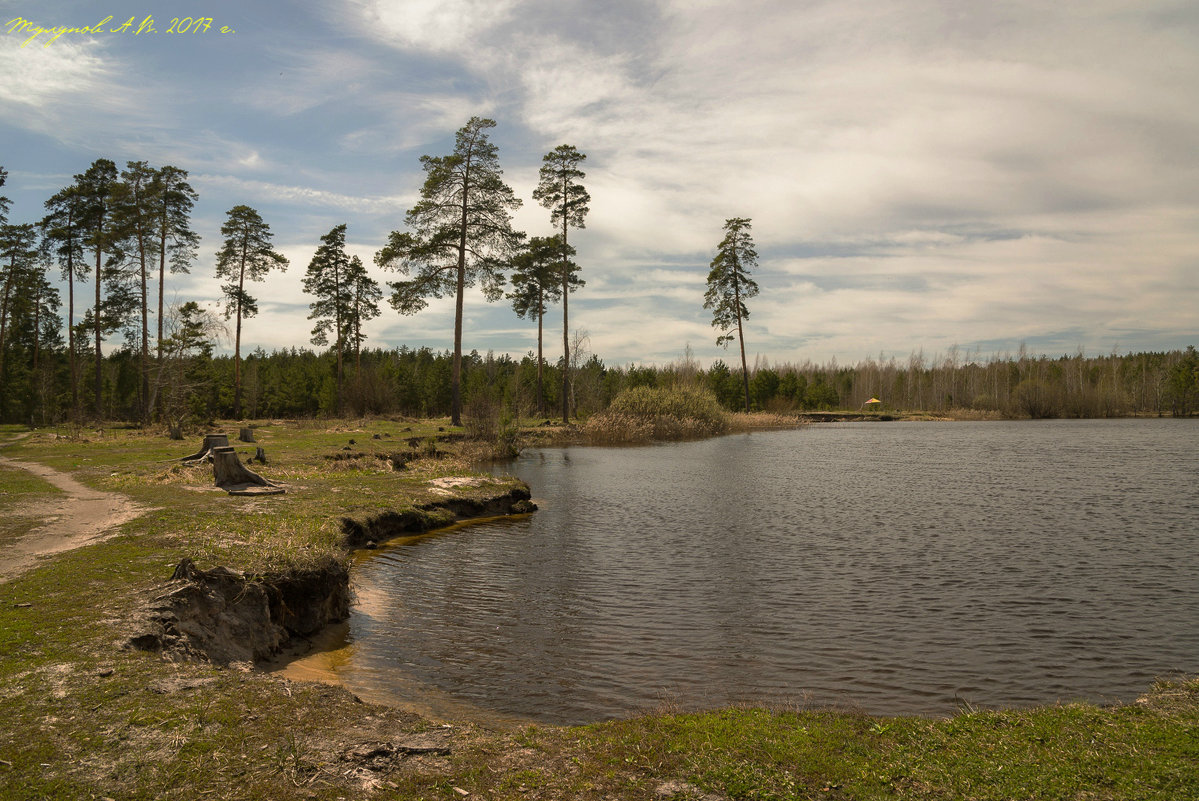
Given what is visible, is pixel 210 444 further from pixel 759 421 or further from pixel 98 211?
pixel 759 421

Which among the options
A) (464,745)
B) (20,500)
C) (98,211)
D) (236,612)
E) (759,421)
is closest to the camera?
(464,745)

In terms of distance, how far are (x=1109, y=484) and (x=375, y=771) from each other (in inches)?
1036

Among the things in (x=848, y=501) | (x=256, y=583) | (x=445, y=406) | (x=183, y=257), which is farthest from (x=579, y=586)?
(x=445, y=406)

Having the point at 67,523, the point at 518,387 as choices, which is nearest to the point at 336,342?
the point at 518,387

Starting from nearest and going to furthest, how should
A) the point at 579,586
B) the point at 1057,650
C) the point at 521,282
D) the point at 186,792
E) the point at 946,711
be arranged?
the point at 186,792 → the point at 946,711 → the point at 1057,650 → the point at 579,586 → the point at 521,282

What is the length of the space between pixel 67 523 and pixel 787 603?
1244 centimetres

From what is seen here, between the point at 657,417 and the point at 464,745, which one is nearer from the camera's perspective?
the point at 464,745

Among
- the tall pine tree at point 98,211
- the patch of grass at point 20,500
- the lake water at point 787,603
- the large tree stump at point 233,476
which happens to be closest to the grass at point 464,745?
the lake water at point 787,603

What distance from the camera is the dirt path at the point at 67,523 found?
9.35 metres

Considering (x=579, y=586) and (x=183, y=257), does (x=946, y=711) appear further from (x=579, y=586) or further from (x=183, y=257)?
(x=183, y=257)

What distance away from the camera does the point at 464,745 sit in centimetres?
529

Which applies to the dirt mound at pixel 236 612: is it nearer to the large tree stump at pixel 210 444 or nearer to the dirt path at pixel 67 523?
the dirt path at pixel 67 523

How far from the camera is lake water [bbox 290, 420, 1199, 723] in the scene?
759 cm

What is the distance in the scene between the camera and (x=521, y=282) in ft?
181
